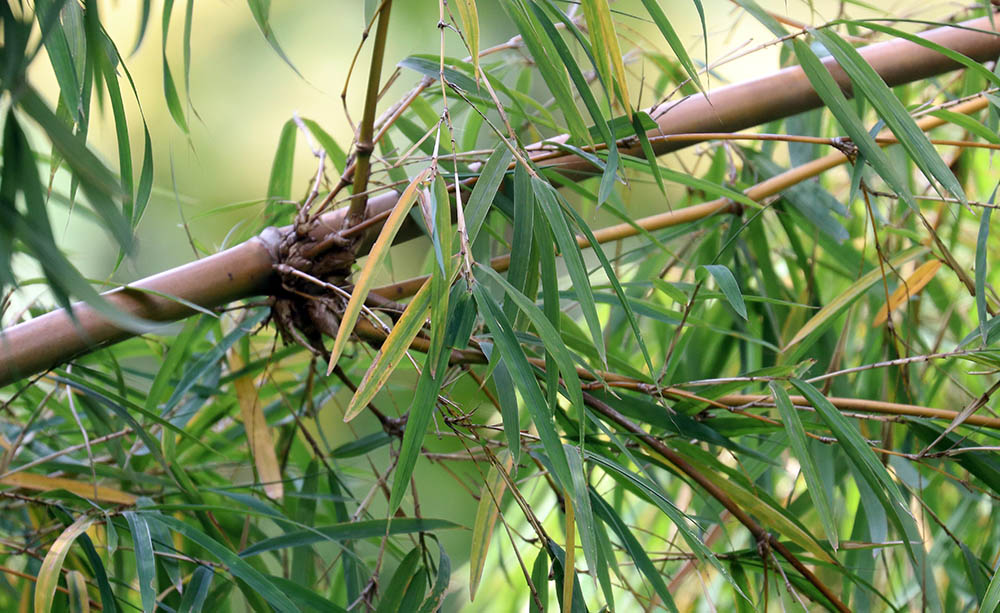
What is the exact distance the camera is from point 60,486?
1.38ft

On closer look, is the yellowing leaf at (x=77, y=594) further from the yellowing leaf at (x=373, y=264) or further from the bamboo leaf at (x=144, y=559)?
the yellowing leaf at (x=373, y=264)

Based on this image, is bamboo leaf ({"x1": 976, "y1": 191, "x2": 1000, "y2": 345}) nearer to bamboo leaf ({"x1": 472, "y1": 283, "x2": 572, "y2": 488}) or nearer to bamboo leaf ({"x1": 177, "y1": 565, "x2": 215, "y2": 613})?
bamboo leaf ({"x1": 472, "y1": 283, "x2": 572, "y2": 488})

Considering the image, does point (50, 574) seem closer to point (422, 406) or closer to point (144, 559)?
point (144, 559)

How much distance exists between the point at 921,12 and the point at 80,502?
23.3 inches

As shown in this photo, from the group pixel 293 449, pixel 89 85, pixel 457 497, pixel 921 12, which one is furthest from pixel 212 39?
pixel 89 85

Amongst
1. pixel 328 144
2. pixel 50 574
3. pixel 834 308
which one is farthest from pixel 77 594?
pixel 834 308

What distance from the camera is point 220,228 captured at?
153 cm

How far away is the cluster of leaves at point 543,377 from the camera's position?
0.86 feet

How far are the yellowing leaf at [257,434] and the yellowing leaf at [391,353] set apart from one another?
22cm

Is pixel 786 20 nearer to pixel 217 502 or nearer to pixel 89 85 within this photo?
pixel 89 85

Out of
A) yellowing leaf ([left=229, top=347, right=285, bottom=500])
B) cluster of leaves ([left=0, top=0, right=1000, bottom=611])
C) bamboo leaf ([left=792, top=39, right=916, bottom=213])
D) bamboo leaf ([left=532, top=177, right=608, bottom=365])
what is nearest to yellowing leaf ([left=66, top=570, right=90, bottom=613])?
cluster of leaves ([left=0, top=0, right=1000, bottom=611])

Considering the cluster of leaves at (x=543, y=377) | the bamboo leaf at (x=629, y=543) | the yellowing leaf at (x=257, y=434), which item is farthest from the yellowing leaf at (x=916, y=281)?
the yellowing leaf at (x=257, y=434)

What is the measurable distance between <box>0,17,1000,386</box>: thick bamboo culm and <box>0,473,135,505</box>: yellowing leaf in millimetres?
97

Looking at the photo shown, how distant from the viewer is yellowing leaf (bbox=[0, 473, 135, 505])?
0.41 metres
